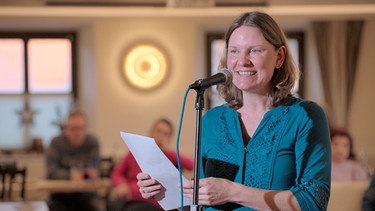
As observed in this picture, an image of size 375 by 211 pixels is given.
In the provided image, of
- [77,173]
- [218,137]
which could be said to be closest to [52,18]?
[77,173]

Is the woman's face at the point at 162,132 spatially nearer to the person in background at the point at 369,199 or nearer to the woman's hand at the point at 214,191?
the person in background at the point at 369,199

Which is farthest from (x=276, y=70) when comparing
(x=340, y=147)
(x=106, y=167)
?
(x=106, y=167)

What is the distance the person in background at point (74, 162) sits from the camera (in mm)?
7422

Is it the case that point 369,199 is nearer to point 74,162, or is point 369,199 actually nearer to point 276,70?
point 276,70

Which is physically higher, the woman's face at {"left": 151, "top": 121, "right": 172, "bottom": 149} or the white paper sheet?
the white paper sheet

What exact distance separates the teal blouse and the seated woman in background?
4.06 m

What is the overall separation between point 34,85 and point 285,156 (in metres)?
9.04

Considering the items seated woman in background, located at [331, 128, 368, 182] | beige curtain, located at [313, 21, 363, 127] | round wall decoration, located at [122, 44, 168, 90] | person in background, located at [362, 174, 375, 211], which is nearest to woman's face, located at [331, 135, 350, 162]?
seated woman in background, located at [331, 128, 368, 182]

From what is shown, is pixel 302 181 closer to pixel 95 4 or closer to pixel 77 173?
pixel 77 173

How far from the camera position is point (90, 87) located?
1073 centimetres

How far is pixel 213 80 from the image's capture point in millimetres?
2070

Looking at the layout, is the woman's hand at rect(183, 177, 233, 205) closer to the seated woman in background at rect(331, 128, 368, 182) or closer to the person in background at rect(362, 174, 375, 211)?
the person in background at rect(362, 174, 375, 211)

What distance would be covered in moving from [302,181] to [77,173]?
5415 mm

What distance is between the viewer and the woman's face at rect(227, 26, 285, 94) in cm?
222
